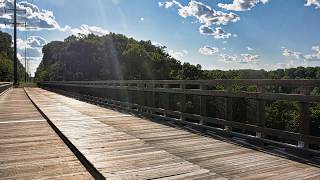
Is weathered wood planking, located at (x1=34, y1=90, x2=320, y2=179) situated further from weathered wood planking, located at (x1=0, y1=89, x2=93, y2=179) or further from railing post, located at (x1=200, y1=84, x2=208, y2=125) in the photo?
weathered wood planking, located at (x1=0, y1=89, x2=93, y2=179)

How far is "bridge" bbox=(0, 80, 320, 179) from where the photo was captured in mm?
4672

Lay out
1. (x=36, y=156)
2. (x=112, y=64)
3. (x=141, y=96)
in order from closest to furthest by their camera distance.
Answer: (x=36, y=156) < (x=141, y=96) < (x=112, y=64)

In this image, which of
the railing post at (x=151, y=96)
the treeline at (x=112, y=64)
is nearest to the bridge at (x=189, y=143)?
the railing post at (x=151, y=96)

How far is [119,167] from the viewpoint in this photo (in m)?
4.58

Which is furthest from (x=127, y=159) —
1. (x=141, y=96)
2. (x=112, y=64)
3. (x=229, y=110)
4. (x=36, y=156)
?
(x=112, y=64)

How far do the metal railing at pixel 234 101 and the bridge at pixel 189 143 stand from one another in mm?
16

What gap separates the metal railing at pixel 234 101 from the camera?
5.58 m

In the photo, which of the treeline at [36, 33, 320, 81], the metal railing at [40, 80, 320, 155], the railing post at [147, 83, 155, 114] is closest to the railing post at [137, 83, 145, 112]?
the metal railing at [40, 80, 320, 155]

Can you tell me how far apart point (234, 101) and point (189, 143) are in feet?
4.78

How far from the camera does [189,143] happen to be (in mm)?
6680

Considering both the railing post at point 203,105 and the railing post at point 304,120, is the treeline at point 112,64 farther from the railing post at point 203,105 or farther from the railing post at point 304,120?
the railing post at point 304,120

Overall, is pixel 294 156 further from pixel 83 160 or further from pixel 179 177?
pixel 83 160

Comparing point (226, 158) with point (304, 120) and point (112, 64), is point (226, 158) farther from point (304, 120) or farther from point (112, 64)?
point (112, 64)

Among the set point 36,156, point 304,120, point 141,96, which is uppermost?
point 141,96
